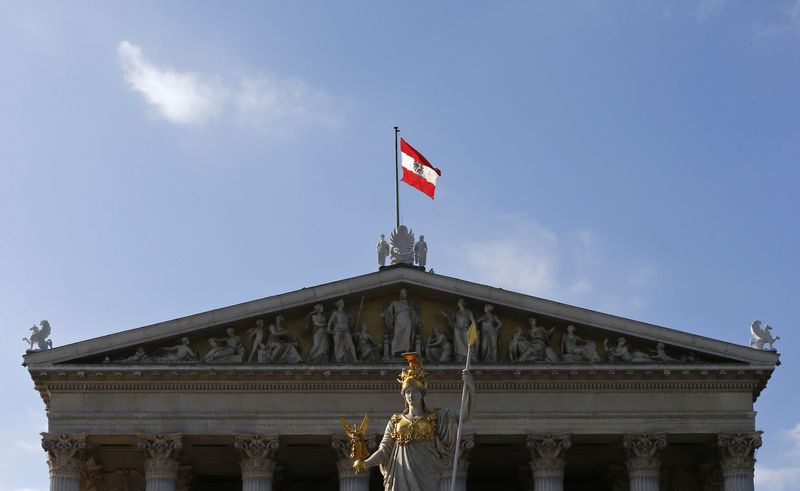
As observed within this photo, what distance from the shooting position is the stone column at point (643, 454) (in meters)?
45.3

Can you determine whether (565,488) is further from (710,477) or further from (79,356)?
(79,356)

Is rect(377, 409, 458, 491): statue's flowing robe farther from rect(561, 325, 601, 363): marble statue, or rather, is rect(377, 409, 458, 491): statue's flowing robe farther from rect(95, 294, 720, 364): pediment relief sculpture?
rect(561, 325, 601, 363): marble statue

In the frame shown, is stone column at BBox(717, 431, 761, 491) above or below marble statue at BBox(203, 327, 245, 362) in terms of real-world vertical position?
below

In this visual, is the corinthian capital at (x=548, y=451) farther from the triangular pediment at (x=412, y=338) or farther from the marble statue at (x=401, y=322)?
the marble statue at (x=401, y=322)

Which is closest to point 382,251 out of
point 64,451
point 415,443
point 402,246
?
point 402,246

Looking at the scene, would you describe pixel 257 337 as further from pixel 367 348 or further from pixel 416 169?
pixel 416 169

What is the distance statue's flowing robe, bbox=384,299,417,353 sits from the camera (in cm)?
4578

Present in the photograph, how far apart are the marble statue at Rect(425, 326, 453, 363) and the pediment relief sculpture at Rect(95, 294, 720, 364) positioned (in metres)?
0.03

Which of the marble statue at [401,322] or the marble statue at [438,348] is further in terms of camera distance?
the marble statue at [401,322]

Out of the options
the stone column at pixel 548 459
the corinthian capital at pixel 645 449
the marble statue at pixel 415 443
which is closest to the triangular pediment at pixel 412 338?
the corinthian capital at pixel 645 449

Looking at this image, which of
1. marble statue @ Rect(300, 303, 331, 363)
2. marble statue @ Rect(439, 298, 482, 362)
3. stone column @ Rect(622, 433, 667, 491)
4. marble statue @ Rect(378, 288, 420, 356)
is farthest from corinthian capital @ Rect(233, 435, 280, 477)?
stone column @ Rect(622, 433, 667, 491)

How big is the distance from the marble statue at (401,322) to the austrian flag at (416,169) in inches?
195

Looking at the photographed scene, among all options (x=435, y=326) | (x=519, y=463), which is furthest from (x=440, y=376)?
(x=519, y=463)

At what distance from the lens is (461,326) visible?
4600 cm
